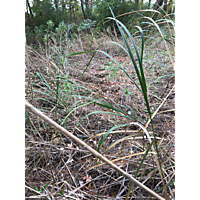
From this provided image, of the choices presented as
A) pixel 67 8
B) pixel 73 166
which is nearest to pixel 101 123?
pixel 73 166

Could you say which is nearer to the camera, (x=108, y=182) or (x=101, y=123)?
(x=108, y=182)

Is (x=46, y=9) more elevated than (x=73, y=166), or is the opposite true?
(x=46, y=9)

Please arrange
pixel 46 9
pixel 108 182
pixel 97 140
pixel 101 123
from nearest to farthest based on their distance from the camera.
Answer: pixel 108 182, pixel 97 140, pixel 101 123, pixel 46 9

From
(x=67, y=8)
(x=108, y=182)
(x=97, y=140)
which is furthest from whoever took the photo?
(x=67, y=8)

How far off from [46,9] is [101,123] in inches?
218
